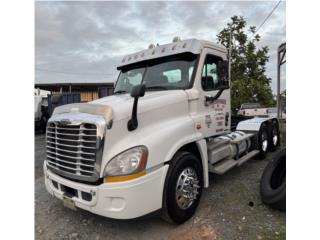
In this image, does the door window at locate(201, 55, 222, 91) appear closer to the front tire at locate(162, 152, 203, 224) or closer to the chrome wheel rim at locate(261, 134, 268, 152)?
the front tire at locate(162, 152, 203, 224)

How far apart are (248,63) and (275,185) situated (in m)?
13.2

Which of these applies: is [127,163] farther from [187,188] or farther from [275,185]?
[275,185]

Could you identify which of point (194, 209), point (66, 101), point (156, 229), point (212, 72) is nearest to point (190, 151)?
point (194, 209)

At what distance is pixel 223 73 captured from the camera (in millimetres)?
3908

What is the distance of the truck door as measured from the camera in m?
3.76

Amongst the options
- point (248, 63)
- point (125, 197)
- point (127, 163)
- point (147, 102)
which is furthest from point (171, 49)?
point (248, 63)

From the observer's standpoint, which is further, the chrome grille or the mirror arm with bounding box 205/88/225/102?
the mirror arm with bounding box 205/88/225/102

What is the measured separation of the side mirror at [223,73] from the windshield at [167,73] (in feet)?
1.46

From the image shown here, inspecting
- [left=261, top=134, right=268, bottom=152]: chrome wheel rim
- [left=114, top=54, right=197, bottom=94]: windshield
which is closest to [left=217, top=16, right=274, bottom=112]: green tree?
[left=261, top=134, right=268, bottom=152]: chrome wheel rim

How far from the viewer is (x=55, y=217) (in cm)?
349

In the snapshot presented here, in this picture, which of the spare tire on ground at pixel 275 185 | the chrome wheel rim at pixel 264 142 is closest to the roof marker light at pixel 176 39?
the spare tire on ground at pixel 275 185

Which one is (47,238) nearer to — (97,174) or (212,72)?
(97,174)

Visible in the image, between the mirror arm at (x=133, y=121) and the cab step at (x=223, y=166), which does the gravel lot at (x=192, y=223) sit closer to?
the cab step at (x=223, y=166)

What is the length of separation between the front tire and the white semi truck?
0.01 m
